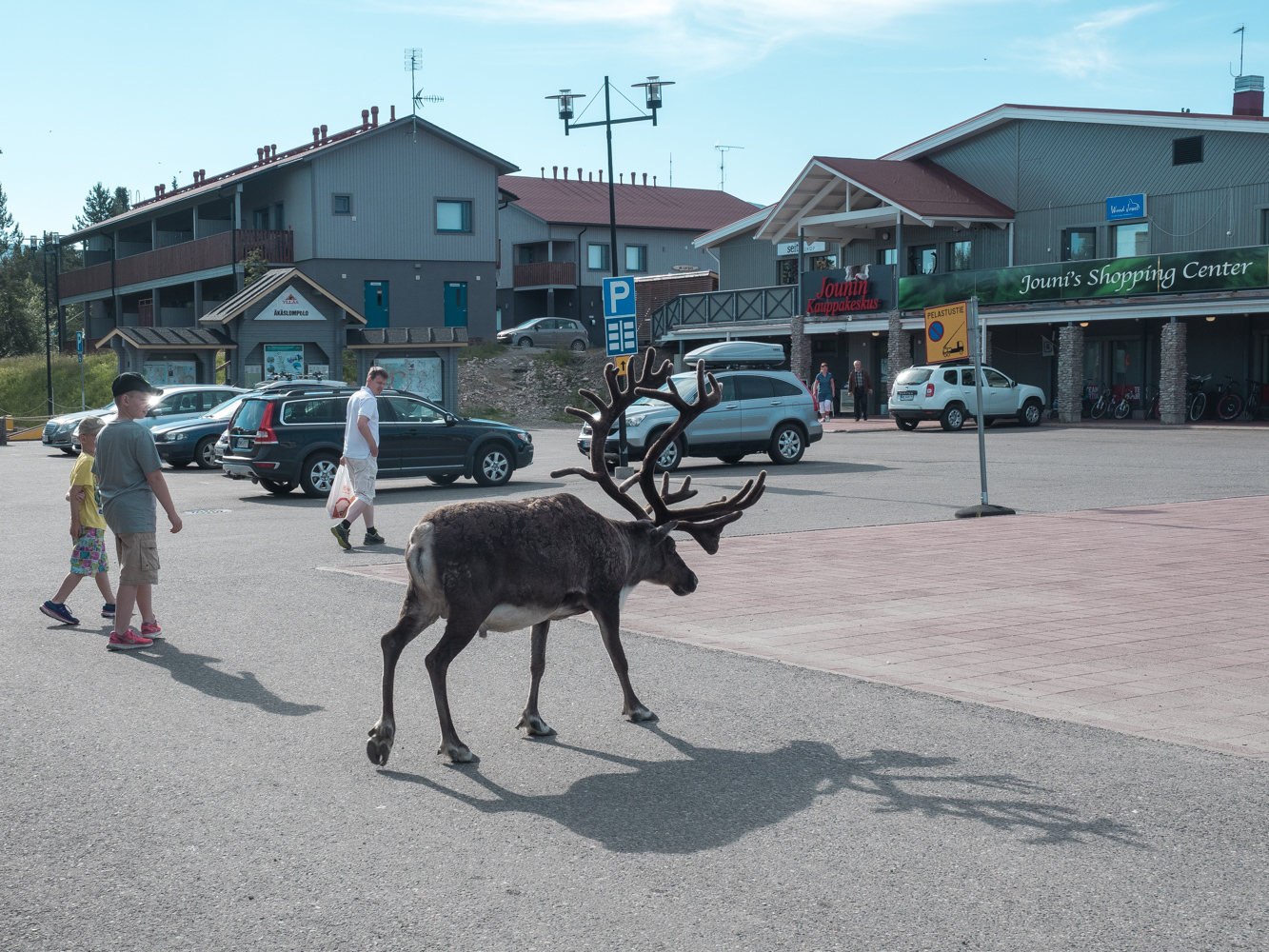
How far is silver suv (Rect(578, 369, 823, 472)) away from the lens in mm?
23328

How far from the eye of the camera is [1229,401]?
35.4m

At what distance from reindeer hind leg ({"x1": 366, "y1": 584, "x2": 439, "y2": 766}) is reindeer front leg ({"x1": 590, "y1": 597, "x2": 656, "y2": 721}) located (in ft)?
2.77

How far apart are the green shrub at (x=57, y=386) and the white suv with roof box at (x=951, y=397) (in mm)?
31553

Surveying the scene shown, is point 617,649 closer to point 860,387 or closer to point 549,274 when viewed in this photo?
point 860,387

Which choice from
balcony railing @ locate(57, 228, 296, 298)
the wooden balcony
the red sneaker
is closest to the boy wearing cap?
the red sneaker

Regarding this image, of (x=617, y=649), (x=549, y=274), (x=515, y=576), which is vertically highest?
(x=549, y=274)

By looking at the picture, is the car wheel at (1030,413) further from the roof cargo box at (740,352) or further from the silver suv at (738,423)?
the silver suv at (738,423)

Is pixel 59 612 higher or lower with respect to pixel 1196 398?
lower

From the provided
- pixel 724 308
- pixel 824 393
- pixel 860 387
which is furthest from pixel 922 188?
pixel 824 393

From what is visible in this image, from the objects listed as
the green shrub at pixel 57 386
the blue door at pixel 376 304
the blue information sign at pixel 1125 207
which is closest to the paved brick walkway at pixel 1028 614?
the blue information sign at pixel 1125 207

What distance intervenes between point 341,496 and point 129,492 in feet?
16.7

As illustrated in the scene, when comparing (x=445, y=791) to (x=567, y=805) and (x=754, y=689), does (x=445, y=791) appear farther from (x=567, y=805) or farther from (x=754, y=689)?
(x=754, y=689)

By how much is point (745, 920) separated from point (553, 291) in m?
60.0

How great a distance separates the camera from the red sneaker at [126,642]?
28.6 feet
